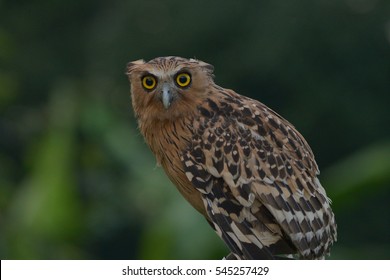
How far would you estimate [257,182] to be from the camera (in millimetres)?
5035

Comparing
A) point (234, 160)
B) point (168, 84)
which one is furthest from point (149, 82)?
point (234, 160)

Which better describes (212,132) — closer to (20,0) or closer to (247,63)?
(247,63)

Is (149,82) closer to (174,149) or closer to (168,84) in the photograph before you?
(168,84)

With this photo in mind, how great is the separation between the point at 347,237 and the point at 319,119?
83.2 inches

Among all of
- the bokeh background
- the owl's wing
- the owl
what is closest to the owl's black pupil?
the owl

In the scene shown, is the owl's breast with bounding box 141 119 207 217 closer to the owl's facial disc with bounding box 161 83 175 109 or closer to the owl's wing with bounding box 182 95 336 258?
the owl's wing with bounding box 182 95 336 258

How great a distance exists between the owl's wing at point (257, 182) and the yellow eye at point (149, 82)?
0.25 m

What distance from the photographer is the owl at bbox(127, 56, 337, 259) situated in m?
4.81

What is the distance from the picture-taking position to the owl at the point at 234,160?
4812mm

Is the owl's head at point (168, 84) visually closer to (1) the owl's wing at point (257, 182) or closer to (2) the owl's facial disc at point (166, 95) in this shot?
(2) the owl's facial disc at point (166, 95)

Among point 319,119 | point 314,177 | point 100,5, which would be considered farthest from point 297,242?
point 100,5

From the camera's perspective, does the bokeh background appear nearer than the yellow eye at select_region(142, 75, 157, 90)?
No

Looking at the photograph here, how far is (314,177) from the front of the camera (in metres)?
4.99
